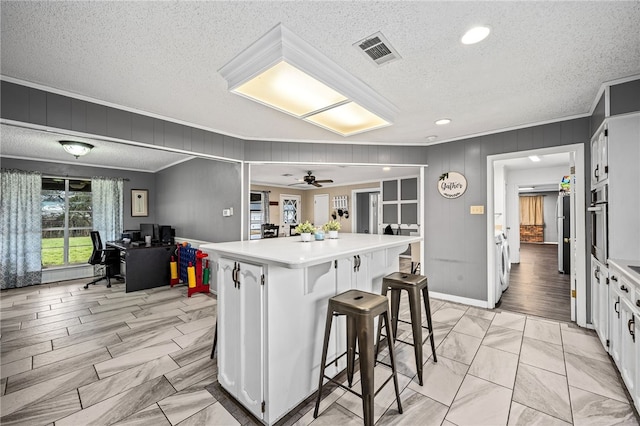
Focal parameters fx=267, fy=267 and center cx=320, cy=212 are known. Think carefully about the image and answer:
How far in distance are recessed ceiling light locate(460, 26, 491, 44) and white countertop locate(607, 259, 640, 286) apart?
A: 5.72ft

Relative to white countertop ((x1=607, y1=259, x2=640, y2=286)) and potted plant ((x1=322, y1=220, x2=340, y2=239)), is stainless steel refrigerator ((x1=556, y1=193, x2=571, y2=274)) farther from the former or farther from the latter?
potted plant ((x1=322, y1=220, x2=340, y2=239))

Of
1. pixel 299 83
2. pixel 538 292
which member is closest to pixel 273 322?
pixel 299 83

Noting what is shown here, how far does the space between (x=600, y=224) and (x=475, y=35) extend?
2161mm

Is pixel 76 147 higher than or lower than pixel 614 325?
higher

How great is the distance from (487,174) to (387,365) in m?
2.85

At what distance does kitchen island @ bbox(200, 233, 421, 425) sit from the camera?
1.62 metres

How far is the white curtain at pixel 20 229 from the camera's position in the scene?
16.0 ft

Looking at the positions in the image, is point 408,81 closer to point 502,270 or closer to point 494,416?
point 494,416

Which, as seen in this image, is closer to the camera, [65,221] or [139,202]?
[65,221]

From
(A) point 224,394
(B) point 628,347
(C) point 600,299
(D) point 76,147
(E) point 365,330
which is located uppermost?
(D) point 76,147

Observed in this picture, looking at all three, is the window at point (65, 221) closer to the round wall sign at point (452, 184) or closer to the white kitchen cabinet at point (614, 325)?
the round wall sign at point (452, 184)

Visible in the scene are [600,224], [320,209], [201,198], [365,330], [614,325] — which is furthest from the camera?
[320,209]

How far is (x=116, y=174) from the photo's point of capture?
627 centimetres

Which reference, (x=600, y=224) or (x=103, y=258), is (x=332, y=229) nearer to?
(x=600, y=224)
